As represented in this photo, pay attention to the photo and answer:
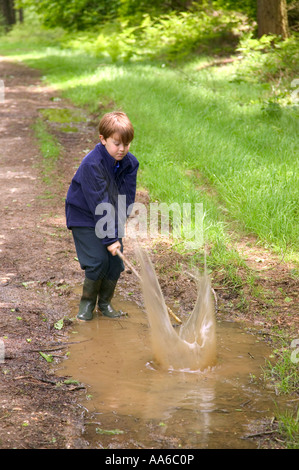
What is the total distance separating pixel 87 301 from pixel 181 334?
0.80m

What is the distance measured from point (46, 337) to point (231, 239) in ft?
7.55

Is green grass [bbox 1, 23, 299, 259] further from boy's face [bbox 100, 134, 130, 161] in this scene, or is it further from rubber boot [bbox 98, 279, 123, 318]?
boy's face [bbox 100, 134, 130, 161]

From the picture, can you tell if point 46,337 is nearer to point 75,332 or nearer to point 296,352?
point 75,332

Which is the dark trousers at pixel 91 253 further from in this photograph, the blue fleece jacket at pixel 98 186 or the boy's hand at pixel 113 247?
the boy's hand at pixel 113 247

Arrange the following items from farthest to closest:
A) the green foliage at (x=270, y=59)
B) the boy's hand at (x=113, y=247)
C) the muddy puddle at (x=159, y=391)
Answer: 1. the green foliage at (x=270, y=59)
2. the boy's hand at (x=113, y=247)
3. the muddy puddle at (x=159, y=391)

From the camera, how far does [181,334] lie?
12.4 ft

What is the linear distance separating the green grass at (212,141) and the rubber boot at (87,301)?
151 cm

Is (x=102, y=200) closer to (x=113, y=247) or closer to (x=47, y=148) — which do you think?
(x=113, y=247)

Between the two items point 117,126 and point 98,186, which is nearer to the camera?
point 117,126

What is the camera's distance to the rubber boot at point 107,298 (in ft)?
13.8

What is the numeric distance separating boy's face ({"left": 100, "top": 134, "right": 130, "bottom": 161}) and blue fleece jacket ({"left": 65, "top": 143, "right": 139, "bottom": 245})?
7cm

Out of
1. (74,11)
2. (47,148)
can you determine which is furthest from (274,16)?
(74,11)

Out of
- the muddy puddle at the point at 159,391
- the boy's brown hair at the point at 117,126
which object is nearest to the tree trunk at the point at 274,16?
the boy's brown hair at the point at 117,126

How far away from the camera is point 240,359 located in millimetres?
3650
